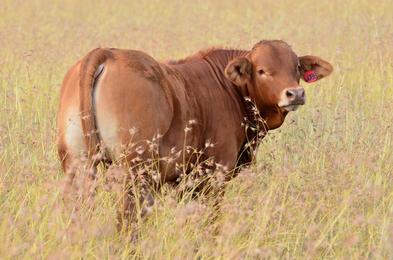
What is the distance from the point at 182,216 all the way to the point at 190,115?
1341 millimetres

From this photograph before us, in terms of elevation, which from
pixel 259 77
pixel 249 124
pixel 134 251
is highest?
pixel 259 77

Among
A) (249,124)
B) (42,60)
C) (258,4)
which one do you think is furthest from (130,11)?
(249,124)

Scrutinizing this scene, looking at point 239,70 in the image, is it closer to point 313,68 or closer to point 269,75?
point 269,75

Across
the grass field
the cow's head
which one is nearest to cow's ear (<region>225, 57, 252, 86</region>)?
the cow's head

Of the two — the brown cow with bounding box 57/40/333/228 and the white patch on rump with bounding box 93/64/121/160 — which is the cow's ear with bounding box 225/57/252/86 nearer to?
the brown cow with bounding box 57/40/333/228

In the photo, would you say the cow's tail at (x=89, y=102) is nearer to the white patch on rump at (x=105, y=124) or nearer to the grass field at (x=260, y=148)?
the white patch on rump at (x=105, y=124)

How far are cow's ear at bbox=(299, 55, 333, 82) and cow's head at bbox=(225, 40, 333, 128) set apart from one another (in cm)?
17

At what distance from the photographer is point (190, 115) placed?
4.28 metres

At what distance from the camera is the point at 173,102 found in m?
4.07

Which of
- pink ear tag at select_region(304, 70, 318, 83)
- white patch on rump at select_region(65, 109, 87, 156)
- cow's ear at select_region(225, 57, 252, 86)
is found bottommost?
white patch on rump at select_region(65, 109, 87, 156)

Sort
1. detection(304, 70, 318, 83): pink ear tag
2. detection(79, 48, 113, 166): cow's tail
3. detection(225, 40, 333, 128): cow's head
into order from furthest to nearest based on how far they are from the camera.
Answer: detection(304, 70, 318, 83): pink ear tag → detection(225, 40, 333, 128): cow's head → detection(79, 48, 113, 166): cow's tail

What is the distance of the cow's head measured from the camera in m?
4.64

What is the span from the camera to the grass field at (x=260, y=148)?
342 centimetres

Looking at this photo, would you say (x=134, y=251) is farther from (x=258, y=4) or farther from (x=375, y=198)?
(x=258, y=4)
